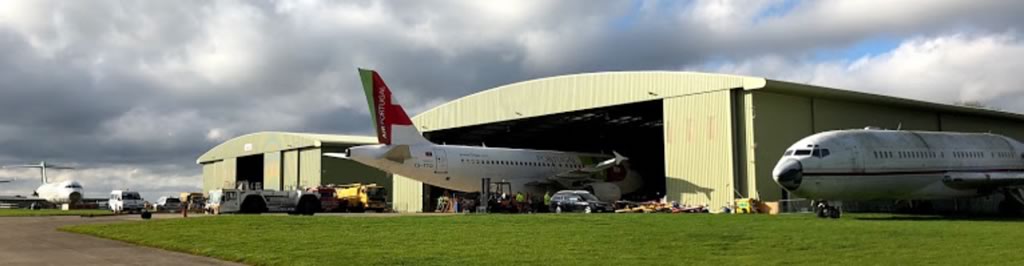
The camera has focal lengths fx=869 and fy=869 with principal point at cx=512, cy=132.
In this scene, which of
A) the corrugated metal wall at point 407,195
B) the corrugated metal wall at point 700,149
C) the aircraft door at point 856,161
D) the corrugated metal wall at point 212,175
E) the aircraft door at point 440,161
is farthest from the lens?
the corrugated metal wall at point 212,175

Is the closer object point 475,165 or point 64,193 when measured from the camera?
point 475,165

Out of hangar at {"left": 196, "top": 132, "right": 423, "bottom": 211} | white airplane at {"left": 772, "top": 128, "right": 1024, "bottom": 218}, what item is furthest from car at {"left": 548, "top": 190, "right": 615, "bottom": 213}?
hangar at {"left": 196, "top": 132, "right": 423, "bottom": 211}

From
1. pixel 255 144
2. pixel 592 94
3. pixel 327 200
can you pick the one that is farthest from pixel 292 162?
pixel 592 94

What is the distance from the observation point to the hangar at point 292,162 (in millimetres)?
71938

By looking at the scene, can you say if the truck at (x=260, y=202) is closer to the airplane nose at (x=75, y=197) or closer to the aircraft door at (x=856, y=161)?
the aircraft door at (x=856, y=161)

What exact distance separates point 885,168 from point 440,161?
74.6 feet

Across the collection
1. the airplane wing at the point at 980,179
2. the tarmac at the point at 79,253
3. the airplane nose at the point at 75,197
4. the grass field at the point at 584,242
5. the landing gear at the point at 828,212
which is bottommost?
the tarmac at the point at 79,253

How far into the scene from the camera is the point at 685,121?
41.1m

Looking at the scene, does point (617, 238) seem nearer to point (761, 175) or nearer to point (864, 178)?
point (864, 178)

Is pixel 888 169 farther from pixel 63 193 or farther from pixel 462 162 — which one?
pixel 63 193

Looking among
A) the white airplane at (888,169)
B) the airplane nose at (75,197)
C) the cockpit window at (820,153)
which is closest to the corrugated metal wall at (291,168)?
the airplane nose at (75,197)

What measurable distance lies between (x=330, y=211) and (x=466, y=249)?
122 feet

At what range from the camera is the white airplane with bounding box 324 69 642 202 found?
4438 cm

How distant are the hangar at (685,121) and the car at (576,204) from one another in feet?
11.9
